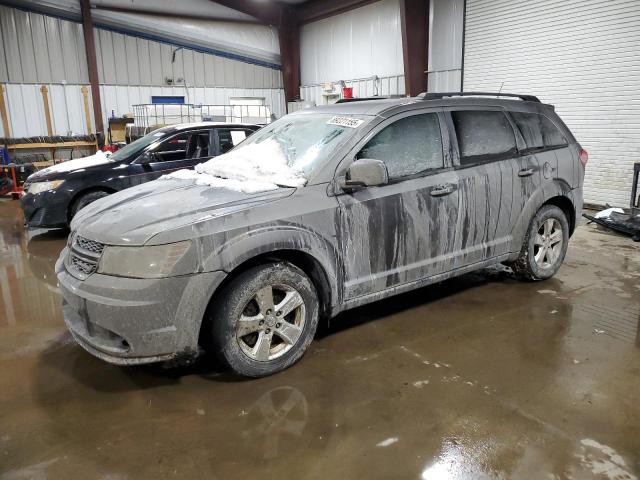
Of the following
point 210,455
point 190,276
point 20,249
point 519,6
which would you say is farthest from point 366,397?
point 519,6

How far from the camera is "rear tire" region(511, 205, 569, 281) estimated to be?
14.7 feet

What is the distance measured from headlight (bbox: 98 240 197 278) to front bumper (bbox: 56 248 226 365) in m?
0.03

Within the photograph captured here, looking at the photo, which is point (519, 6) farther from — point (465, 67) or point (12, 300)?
point (12, 300)

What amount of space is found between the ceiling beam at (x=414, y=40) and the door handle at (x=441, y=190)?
355 inches

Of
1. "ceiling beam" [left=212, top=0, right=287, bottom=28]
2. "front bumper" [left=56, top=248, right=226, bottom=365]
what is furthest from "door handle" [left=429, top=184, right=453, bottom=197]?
"ceiling beam" [left=212, top=0, right=287, bottom=28]

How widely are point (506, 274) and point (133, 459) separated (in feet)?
12.8

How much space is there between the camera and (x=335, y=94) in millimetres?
15141

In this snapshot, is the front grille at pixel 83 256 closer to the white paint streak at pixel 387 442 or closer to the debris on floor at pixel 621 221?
the white paint streak at pixel 387 442

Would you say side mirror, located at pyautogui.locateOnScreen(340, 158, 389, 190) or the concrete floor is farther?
side mirror, located at pyautogui.locateOnScreen(340, 158, 389, 190)

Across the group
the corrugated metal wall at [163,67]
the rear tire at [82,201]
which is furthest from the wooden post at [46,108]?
the rear tire at [82,201]

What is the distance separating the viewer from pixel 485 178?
3.94 m

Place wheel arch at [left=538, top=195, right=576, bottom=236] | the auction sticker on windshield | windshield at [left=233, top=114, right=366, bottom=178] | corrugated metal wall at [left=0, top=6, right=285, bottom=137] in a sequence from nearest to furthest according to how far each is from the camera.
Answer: windshield at [left=233, top=114, right=366, bottom=178] → the auction sticker on windshield → wheel arch at [left=538, top=195, right=576, bottom=236] → corrugated metal wall at [left=0, top=6, right=285, bottom=137]

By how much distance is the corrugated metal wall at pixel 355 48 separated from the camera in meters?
13.1

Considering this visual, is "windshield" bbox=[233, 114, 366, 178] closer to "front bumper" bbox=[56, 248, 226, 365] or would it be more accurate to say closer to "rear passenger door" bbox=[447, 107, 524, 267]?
"rear passenger door" bbox=[447, 107, 524, 267]
